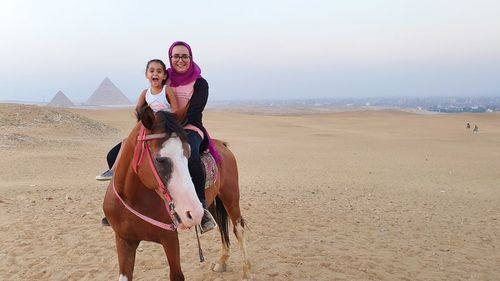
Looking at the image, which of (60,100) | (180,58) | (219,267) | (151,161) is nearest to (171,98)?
(180,58)

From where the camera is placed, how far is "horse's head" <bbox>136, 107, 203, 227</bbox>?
264 cm

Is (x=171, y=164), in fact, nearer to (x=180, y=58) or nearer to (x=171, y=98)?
(x=171, y=98)

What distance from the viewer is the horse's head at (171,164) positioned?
8.68 feet

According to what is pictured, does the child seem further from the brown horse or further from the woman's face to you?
the brown horse

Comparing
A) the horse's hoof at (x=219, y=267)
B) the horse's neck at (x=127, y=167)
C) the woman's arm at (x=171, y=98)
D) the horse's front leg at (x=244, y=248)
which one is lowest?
the horse's hoof at (x=219, y=267)

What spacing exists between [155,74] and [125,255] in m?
1.64

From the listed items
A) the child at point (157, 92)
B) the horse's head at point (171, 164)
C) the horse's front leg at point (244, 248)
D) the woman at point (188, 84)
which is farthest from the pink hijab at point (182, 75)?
the horse's front leg at point (244, 248)

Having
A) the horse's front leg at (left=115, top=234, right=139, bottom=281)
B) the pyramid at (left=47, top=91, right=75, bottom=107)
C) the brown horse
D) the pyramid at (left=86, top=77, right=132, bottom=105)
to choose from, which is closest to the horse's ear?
the brown horse

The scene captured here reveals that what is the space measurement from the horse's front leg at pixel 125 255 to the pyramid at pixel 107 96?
153487mm

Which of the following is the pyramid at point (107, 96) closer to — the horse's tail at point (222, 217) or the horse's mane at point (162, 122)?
the horse's tail at point (222, 217)

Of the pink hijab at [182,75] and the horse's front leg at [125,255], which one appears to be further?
the pink hijab at [182,75]

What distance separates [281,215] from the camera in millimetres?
8680

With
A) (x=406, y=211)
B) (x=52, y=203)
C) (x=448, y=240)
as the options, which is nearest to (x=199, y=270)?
(x=448, y=240)

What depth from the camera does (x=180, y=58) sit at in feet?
12.6
